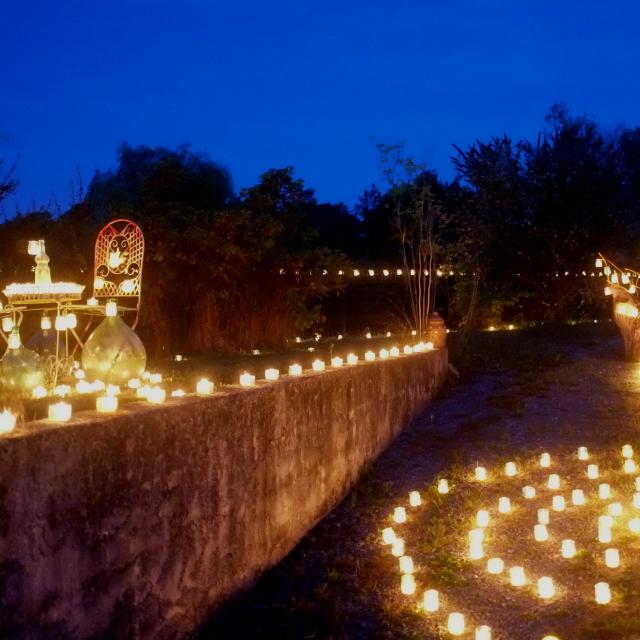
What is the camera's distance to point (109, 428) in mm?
3051

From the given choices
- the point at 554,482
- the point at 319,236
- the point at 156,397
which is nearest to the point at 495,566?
the point at 554,482

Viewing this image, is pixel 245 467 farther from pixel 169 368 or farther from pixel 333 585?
pixel 169 368

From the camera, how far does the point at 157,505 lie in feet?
11.0

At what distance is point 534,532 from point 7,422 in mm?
3143

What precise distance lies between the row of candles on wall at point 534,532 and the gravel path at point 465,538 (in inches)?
2.0

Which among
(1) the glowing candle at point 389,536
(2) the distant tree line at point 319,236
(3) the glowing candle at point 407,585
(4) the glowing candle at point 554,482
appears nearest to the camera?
(3) the glowing candle at point 407,585

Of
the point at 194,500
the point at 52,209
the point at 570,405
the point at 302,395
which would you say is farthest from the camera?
the point at 52,209

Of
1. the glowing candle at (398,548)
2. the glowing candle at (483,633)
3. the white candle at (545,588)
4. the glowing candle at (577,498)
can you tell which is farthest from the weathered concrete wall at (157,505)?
the glowing candle at (577,498)

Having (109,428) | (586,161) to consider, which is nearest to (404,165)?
(586,161)

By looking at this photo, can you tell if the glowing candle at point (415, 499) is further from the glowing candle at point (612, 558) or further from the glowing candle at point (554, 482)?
the glowing candle at point (612, 558)

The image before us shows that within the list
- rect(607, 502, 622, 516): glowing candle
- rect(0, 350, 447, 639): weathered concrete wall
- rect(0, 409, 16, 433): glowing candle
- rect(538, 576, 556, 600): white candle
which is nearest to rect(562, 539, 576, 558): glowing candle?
rect(538, 576, 556, 600): white candle

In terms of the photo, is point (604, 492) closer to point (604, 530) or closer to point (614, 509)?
point (614, 509)

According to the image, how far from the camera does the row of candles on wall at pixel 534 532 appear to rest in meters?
3.83

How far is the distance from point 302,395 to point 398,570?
116cm
